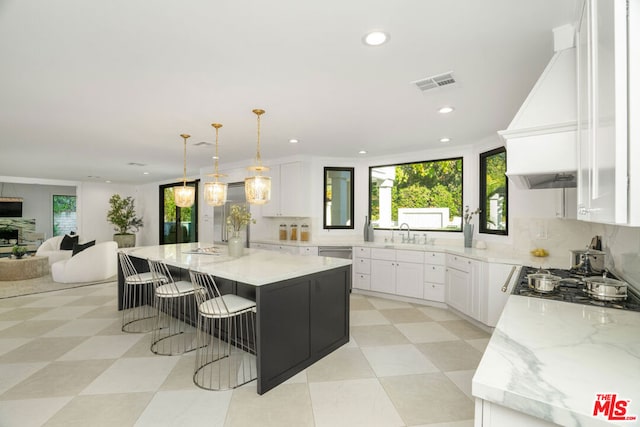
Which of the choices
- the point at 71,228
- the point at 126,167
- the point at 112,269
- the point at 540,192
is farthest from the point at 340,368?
the point at 71,228

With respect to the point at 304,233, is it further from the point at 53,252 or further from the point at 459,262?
the point at 53,252

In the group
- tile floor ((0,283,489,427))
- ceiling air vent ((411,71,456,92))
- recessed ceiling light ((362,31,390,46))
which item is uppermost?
recessed ceiling light ((362,31,390,46))

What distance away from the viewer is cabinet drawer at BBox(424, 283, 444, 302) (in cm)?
456

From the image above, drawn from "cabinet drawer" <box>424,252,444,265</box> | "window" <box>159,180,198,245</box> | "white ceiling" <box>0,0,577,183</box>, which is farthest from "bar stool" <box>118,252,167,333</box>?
"window" <box>159,180,198,245</box>

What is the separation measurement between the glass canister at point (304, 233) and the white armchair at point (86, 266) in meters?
3.59

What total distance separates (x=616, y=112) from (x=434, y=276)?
4.08 metres

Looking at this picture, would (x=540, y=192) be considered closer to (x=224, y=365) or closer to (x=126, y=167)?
(x=224, y=365)

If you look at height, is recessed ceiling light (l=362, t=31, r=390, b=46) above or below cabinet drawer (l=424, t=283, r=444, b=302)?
above

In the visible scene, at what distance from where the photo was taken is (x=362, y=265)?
17.3 ft

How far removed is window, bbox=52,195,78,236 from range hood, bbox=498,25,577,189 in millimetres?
12245

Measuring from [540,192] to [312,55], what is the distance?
324 centimetres

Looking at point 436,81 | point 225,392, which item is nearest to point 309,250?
point 225,392

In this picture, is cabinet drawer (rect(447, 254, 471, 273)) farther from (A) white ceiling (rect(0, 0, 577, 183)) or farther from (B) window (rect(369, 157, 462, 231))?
(A) white ceiling (rect(0, 0, 577, 183))

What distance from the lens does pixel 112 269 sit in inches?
255
